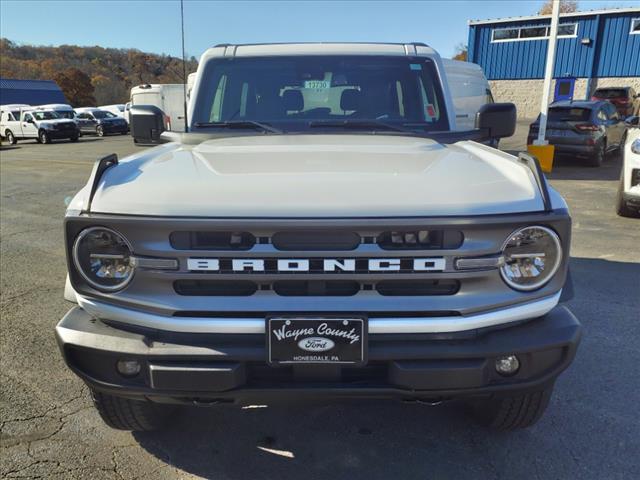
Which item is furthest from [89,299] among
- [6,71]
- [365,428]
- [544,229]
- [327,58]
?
[6,71]

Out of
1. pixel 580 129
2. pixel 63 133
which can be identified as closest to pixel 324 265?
pixel 580 129

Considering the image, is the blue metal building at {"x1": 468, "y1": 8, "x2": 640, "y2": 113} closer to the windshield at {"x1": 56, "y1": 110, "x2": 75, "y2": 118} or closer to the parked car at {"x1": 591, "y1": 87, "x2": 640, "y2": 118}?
the parked car at {"x1": 591, "y1": 87, "x2": 640, "y2": 118}

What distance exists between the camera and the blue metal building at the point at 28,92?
1745 inches

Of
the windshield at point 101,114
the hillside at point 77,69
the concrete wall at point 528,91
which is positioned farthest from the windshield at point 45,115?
the hillside at point 77,69

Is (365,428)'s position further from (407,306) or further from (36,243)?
(36,243)

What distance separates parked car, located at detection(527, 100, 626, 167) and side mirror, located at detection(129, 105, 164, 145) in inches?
427

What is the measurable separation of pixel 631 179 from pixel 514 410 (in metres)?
5.71

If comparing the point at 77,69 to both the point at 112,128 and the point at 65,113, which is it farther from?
the point at 65,113

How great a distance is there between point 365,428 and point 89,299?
1.51 metres

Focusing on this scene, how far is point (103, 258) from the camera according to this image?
6.56 feet

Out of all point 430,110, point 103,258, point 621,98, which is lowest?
point 103,258

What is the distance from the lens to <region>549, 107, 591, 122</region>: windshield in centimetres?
1206

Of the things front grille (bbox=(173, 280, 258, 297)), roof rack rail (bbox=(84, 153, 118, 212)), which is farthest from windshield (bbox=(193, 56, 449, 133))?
front grille (bbox=(173, 280, 258, 297))

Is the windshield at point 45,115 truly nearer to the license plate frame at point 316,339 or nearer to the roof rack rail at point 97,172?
the roof rack rail at point 97,172
